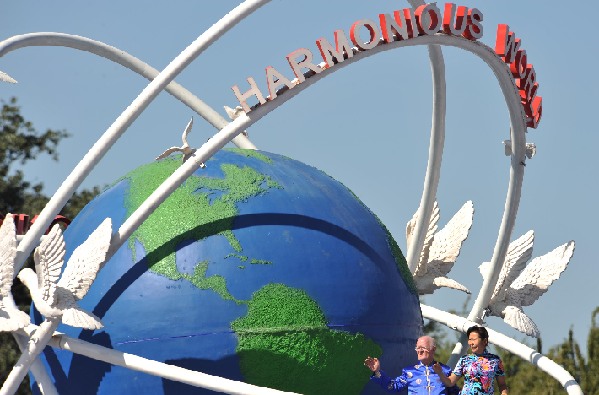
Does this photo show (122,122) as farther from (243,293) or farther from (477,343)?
(477,343)

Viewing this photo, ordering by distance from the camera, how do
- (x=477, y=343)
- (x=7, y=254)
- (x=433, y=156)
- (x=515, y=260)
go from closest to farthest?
(x=477, y=343) → (x=7, y=254) → (x=433, y=156) → (x=515, y=260)

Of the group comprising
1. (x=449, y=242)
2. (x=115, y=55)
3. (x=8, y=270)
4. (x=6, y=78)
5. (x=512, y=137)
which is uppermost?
(x=115, y=55)

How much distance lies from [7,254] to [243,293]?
283 cm

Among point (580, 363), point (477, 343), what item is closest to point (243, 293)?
point (477, 343)

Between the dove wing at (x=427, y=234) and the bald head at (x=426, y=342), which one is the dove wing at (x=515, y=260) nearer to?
the dove wing at (x=427, y=234)

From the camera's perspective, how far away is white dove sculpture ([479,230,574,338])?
2442cm

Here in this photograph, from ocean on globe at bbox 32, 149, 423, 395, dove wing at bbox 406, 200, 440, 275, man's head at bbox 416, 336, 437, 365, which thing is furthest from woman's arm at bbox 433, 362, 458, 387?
dove wing at bbox 406, 200, 440, 275

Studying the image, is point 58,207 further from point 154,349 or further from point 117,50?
point 117,50

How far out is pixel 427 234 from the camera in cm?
2489

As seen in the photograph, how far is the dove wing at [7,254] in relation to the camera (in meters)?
18.8

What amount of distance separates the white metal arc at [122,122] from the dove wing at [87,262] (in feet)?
2.02

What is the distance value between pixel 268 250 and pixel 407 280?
2643 millimetres

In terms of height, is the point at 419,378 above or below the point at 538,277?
below


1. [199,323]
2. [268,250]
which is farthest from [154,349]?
[268,250]
